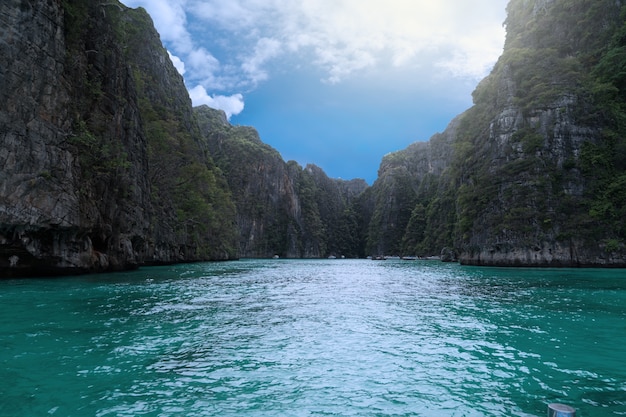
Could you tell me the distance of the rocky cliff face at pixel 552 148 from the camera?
45.8 metres

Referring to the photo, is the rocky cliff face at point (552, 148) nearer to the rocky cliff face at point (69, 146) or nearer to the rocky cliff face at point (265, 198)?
the rocky cliff face at point (69, 146)

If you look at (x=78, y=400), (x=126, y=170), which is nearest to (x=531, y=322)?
(x=78, y=400)

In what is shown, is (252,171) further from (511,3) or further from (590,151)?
(590,151)

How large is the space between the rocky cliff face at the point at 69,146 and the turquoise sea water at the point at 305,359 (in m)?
10.2

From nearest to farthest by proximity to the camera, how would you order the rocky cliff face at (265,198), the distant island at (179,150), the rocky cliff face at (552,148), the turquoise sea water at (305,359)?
the turquoise sea water at (305,359) < the distant island at (179,150) < the rocky cliff face at (552,148) < the rocky cliff face at (265,198)

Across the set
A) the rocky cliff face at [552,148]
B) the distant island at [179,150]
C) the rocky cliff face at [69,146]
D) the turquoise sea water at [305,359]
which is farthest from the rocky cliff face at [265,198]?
the turquoise sea water at [305,359]

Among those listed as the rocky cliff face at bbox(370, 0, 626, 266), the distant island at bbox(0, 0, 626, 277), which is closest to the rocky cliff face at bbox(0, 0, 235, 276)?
the distant island at bbox(0, 0, 626, 277)

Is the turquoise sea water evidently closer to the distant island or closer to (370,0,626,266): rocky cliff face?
the distant island

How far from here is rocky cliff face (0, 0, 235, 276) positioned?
→ 22.2 meters

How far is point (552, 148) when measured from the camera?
50531 mm

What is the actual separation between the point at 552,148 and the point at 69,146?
5466 centimetres

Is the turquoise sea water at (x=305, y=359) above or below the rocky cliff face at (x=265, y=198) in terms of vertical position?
below

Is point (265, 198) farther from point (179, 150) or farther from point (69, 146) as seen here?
point (69, 146)

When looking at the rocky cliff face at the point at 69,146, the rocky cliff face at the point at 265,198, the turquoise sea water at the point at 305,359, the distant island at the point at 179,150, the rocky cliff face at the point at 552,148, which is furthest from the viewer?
the rocky cliff face at the point at 265,198
